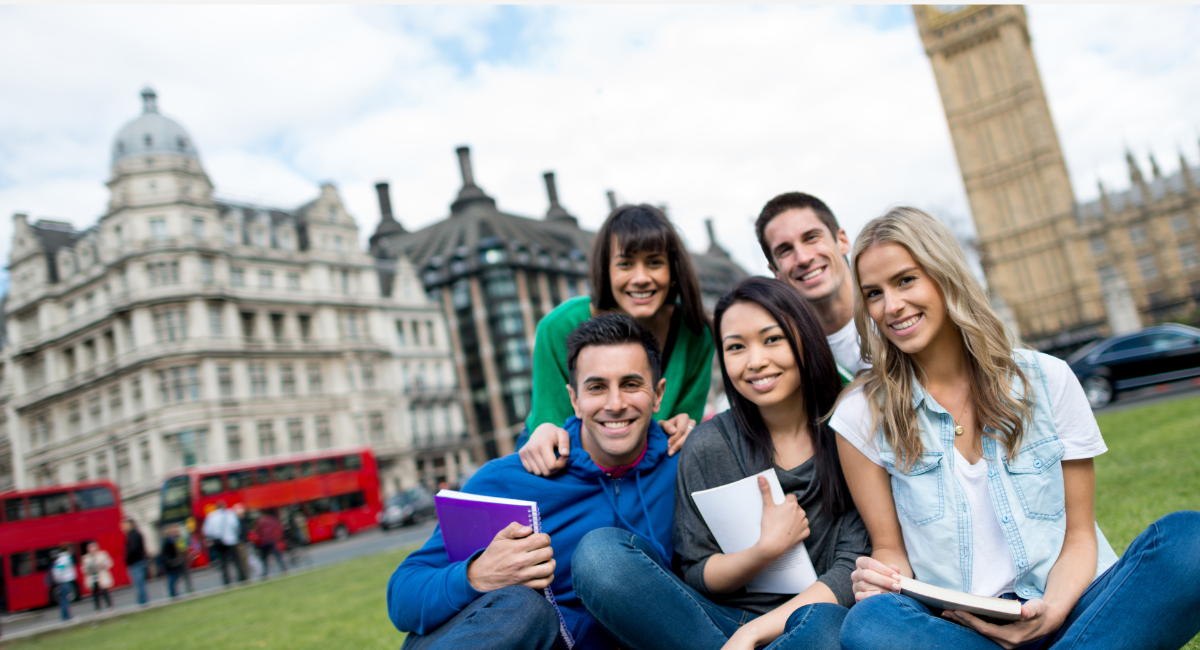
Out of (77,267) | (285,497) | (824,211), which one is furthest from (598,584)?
(77,267)

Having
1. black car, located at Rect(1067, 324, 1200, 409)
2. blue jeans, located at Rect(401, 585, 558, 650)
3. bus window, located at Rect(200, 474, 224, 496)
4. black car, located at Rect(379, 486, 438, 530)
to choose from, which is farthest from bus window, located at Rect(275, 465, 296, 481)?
blue jeans, located at Rect(401, 585, 558, 650)

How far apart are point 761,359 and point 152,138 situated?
1739 inches

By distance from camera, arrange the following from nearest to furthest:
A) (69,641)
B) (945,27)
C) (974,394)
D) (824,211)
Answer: (974,394) < (824,211) < (69,641) < (945,27)

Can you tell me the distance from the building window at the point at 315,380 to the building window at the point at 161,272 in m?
8.52

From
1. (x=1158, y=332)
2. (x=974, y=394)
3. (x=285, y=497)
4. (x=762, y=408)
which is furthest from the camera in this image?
(x=285, y=497)

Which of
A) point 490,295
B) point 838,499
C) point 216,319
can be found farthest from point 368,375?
point 838,499

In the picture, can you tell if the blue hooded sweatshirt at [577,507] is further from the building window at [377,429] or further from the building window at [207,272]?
the building window at [377,429]

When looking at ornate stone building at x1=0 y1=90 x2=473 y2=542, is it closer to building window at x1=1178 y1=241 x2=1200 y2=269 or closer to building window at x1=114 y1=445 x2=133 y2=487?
building window at x1=114 y1=445 x2=133 y2=487

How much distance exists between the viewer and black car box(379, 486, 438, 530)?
88.0 feet

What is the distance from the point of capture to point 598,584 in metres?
2.37

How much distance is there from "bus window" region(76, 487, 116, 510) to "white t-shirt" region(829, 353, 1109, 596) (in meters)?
23.9

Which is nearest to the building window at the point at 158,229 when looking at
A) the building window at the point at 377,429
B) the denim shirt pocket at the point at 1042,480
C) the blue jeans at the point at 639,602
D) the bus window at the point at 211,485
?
the building window at the point at 377,429

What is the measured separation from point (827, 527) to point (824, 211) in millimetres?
2138

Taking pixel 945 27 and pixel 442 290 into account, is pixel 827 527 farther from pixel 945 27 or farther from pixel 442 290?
pixel 945 27
